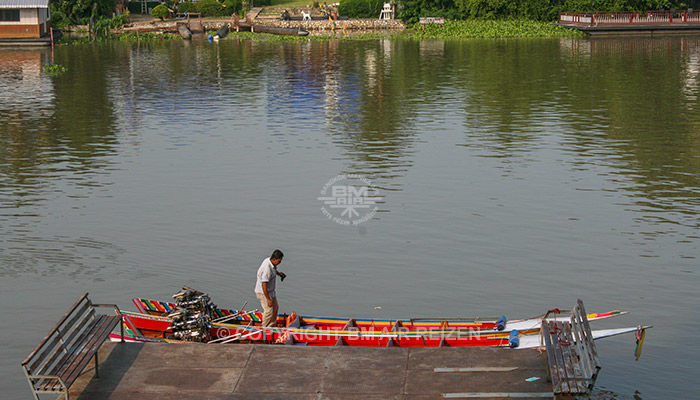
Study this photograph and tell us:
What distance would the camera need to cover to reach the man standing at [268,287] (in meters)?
19.0

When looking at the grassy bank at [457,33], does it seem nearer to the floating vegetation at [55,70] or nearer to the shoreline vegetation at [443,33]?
the shoreline vegetation at [443,33]

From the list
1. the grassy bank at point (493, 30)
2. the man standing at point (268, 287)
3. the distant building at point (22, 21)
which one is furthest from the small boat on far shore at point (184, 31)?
the man standing at point (268, 287)

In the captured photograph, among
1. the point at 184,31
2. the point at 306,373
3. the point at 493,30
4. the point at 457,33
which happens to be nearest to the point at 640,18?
the point at 493,30

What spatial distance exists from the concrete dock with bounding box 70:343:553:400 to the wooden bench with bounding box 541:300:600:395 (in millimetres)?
381

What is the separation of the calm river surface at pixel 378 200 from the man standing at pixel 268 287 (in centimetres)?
336

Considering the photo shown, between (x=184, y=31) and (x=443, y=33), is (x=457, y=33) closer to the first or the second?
(x=443, y=33)

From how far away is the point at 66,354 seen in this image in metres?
16.6

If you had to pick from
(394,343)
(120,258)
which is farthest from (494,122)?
(394,343)

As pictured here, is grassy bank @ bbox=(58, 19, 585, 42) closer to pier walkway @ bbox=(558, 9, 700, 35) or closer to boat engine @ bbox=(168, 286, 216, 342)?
pier walkway @ bbox=(558, 9, 700, 35)

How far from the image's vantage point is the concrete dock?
16.2 meters

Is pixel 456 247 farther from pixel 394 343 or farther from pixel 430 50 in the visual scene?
pixel 430 50

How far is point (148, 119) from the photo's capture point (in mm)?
49562

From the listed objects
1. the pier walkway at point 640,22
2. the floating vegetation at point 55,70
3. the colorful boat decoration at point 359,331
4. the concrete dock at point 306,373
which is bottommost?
the concrete dock at point 306,373

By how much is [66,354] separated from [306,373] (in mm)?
4503
